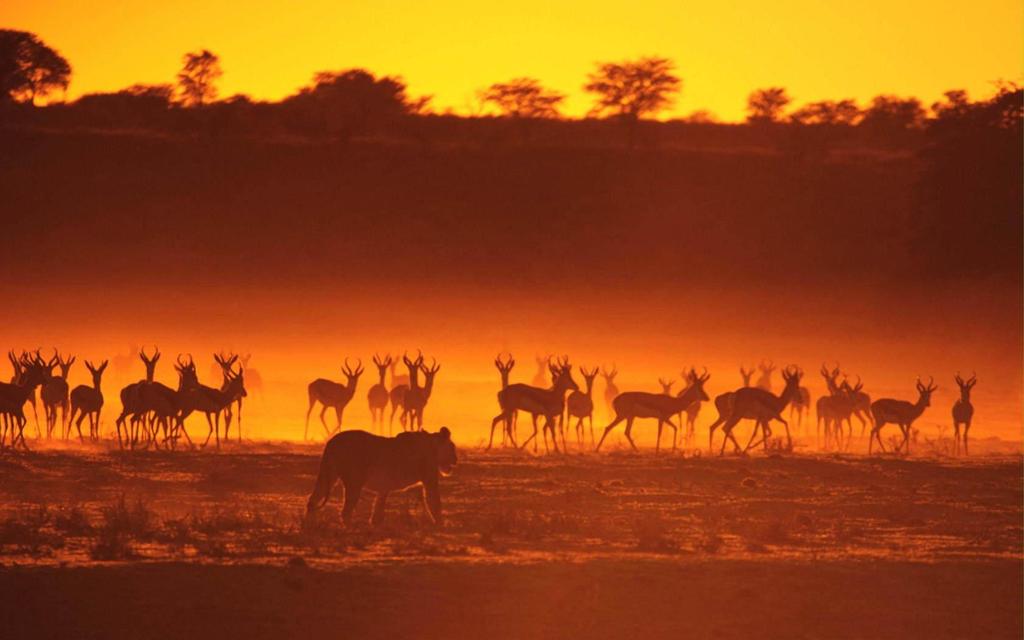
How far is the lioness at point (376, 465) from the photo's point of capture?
1950 cm

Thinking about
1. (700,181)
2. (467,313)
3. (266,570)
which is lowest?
(266,570)

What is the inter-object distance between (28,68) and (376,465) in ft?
233

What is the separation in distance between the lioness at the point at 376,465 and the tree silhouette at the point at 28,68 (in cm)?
6903

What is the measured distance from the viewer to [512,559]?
59.5ft

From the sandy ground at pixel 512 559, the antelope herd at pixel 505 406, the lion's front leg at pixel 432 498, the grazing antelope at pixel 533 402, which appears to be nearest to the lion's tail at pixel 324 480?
the sandy ground at pixel 512 559

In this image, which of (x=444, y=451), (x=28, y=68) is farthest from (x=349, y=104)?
(x=444, y=451)

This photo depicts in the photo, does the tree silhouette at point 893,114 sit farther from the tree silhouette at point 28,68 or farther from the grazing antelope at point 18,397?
the grazing antelope at point 18,397

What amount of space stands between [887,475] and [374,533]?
10842mm

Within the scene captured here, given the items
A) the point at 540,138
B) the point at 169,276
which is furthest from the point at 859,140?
the point at 169,276

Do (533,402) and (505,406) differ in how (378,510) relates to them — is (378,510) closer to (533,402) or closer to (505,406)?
(533,402)

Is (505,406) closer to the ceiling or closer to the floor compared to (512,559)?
closer to the ceiling

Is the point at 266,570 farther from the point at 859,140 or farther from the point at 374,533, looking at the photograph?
the point at 859,140

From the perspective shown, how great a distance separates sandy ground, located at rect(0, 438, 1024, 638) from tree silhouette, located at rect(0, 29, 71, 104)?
62804 mm

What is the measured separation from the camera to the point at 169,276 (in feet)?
206
